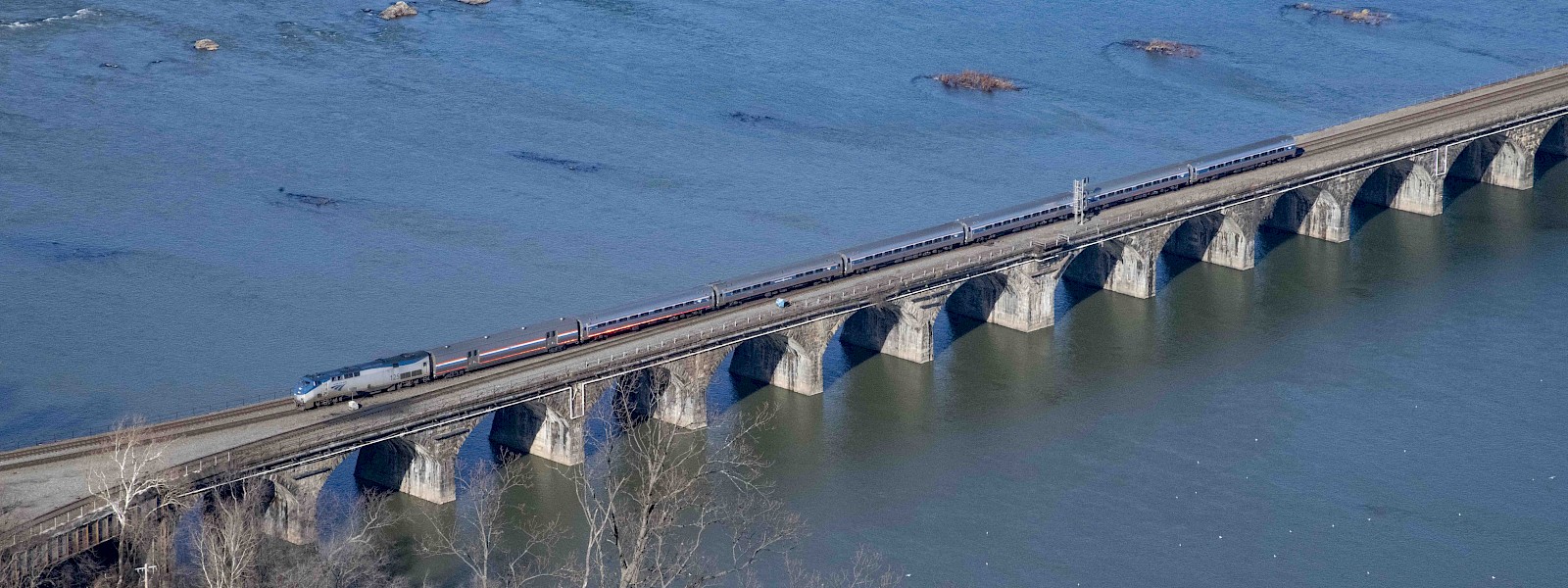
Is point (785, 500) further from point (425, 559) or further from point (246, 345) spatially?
point (246, 345)

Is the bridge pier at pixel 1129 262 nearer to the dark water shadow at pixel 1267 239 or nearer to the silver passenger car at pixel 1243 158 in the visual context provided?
the silver passenger car at pixel 1243 158

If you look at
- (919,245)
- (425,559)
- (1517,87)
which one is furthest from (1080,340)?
(1517,87)

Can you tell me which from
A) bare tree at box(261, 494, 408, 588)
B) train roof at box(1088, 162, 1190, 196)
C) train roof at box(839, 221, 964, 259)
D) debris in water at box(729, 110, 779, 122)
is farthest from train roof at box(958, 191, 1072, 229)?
bare tree at box(261, 494, 408, 588)

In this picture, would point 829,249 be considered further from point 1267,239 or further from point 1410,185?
point 1410,185

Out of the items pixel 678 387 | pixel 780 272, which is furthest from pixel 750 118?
pixel 678 387

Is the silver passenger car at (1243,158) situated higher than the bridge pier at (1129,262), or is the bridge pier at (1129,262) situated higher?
the silver passenger car at (1243,158)

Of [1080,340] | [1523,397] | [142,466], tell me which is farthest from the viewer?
[1080,340]

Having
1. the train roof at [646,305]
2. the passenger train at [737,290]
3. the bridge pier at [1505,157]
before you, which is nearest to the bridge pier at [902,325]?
the passenger train at [737,290]
